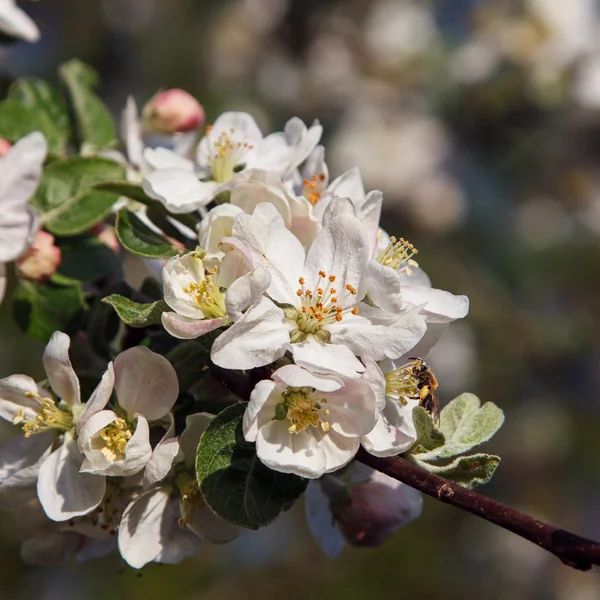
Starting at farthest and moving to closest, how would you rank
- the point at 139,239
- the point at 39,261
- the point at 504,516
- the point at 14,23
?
the point at 14,23, the point at 39,261, the point at 139,239, the point at 504,516

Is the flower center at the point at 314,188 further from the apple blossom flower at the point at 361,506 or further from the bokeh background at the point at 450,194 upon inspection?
the bokeh background at the point at 450,194

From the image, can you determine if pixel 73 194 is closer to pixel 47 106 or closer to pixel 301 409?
pixel 47 106

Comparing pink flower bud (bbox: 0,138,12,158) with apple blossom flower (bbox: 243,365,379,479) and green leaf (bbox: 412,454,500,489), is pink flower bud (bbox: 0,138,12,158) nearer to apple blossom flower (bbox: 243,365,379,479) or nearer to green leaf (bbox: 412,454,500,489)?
apple blossom flower (bbox: 243,365,379,479)

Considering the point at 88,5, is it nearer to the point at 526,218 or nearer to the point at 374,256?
the point at 526,218

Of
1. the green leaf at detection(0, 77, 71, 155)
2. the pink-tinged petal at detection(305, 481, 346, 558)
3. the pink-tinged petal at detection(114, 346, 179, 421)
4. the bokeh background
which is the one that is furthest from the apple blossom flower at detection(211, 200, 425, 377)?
the bokeh background

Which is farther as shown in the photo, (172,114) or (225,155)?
(172,114)

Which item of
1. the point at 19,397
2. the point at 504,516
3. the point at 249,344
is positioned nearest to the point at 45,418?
the point at 19,397

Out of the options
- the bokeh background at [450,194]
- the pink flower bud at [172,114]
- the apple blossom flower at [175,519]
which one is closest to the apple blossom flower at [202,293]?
the apple blossom flower at [175,519]
